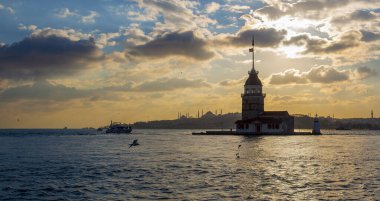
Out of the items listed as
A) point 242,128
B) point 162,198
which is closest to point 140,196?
point 162,198

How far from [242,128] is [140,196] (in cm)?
12005

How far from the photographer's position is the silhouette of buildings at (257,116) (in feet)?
486

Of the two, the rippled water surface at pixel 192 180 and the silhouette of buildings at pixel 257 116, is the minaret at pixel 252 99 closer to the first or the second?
the silhouette of buildings at pixel 257 116

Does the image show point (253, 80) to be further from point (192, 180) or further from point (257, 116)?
point (192, 180)

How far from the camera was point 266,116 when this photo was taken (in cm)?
15175

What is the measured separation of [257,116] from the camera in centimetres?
15512

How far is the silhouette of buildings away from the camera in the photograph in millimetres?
148125

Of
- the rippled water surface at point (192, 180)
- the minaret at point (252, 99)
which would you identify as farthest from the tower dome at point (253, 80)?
the rippled water surface at point (192, 180)

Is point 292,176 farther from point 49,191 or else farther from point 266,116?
point 266,116

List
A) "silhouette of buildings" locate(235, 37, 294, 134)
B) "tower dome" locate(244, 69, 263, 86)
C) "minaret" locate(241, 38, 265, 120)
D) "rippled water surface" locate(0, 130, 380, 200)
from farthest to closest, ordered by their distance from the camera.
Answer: "tower dome" locate(244, 69, 263, 86) → "minaret" locate(241, 38, 265, 120) → "silhouette of buildings" locate(235, 37, 294, 134) → "rippled water surface" locate(0, 130, 380, 200)

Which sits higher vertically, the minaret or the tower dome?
the tower dome

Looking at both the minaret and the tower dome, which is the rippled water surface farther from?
the tower dome

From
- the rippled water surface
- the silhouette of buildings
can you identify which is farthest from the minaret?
the rippled water surface

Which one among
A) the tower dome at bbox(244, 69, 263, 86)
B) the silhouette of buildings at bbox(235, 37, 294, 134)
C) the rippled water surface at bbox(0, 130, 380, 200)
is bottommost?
the rippled water surface at bbox(0, 130, 380, 200)
